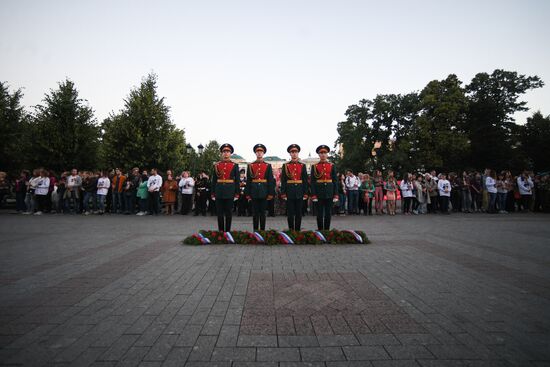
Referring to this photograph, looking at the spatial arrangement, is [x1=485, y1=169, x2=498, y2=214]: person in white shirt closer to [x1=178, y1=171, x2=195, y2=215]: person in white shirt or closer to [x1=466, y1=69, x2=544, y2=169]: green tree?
[x1=178, y1=171, x2=195, y2=215]: person in white shirt

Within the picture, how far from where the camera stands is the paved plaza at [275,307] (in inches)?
94.8

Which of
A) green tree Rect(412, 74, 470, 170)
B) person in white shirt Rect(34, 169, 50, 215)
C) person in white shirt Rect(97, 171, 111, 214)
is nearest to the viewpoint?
person in white shirt Rect(34, 169, 50, 215)

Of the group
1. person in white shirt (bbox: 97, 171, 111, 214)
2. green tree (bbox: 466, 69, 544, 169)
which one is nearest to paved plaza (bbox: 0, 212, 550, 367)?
person in white shirt (bbox: 97, 171, 111, 214)

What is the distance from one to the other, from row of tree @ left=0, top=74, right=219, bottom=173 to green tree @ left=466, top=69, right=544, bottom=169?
3649 cm

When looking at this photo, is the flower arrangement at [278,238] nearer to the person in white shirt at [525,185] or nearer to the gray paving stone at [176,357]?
the gray paving stone at [176,357]

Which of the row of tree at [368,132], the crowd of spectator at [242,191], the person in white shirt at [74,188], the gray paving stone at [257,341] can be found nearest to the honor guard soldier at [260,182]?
the gray paving stone at [257,341]

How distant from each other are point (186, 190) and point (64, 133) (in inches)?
605

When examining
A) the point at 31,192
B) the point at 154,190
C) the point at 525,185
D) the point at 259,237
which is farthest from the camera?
the point at 525,185

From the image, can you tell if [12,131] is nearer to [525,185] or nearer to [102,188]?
[102,188]

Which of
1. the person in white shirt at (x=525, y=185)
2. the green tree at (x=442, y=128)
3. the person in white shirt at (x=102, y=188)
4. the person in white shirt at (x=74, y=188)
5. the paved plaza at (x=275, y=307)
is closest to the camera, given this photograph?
the paved plaza at (x=275, y=307)

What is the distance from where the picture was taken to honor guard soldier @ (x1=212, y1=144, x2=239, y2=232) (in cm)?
795

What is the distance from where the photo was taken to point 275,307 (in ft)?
11.0

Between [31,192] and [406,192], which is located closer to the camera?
[31,192]

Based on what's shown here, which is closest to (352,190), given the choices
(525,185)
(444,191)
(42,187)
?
(444,191)
